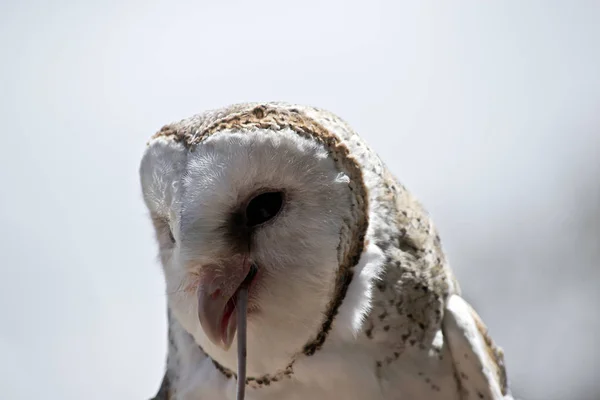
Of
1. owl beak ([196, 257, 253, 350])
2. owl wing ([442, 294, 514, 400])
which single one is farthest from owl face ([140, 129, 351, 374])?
owl wing ([442, 294, 514, 400])

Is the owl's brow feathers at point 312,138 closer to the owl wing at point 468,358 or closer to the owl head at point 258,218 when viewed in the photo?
the owl head at point 258,218

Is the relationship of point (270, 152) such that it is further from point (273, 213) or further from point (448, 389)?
point (448, 389)

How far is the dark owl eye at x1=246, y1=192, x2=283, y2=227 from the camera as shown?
1.26 meters

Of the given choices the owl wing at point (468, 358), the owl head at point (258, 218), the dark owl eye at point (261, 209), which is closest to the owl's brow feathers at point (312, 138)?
the owl head at point (258, 218)

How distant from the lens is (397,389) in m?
1.49

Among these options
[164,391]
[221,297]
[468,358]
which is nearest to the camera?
[221,297]

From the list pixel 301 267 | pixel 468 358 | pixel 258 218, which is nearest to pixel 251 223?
pixel 258 218

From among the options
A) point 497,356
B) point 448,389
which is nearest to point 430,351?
point 448,389

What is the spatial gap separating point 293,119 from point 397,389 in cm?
58

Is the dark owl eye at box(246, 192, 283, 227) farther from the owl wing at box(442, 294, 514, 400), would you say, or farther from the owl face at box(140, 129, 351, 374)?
the owl wing at box(442, 294, 514, 400)

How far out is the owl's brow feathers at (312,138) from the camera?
1302 mm

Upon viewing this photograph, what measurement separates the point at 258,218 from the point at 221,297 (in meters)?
0.14

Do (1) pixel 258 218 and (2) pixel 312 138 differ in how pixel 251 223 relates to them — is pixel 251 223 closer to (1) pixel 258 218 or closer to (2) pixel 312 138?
(1) pixel 258 218

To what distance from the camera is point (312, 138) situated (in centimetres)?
134
